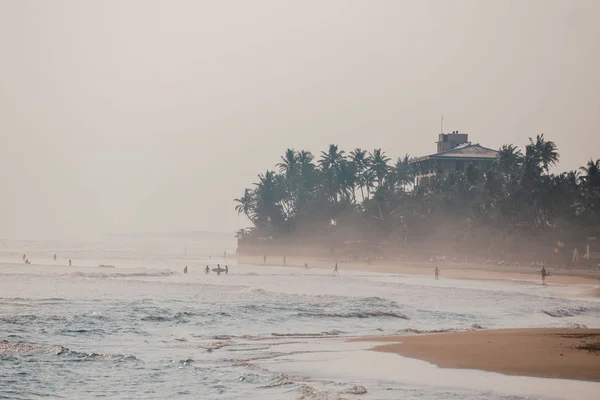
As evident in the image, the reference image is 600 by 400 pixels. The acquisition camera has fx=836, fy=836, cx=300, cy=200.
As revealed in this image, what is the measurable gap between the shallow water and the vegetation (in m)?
32.5

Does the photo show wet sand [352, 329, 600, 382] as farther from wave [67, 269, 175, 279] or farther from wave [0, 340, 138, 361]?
wave [67, 269, 175, 279]

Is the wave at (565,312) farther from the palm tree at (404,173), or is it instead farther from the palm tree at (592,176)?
the palm tree at (404,173)

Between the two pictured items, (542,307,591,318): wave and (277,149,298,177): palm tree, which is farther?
(277,149,298,177): palm tree

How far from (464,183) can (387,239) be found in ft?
48.2

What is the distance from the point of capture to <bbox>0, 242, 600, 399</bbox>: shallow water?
641 inches

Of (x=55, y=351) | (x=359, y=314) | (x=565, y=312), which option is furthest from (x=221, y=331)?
(x=565, y=312)

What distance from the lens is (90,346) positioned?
2252 centimetres

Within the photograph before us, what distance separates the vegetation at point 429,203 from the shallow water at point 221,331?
3255cm

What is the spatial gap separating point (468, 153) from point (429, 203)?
40.8ft

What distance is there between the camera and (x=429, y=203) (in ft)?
321

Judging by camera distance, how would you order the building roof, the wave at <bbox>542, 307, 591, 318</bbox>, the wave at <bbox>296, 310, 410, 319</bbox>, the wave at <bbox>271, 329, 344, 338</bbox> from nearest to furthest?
1. the wave at <bbox>271, 329, 344, 338</bbox>
2. the wave at <bbox>296, 310, 410, 319</bbox>
3. the wave at <bbox>542, 307, 591, 318</bbox>
4. the building roof

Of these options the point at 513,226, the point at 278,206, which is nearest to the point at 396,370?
the point at 513,226

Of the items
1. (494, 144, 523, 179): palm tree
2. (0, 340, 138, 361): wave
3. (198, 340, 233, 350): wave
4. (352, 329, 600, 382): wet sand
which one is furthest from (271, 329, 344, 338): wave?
(494, 144, 523, 179): palm tree

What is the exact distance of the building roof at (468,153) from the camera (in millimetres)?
105062
